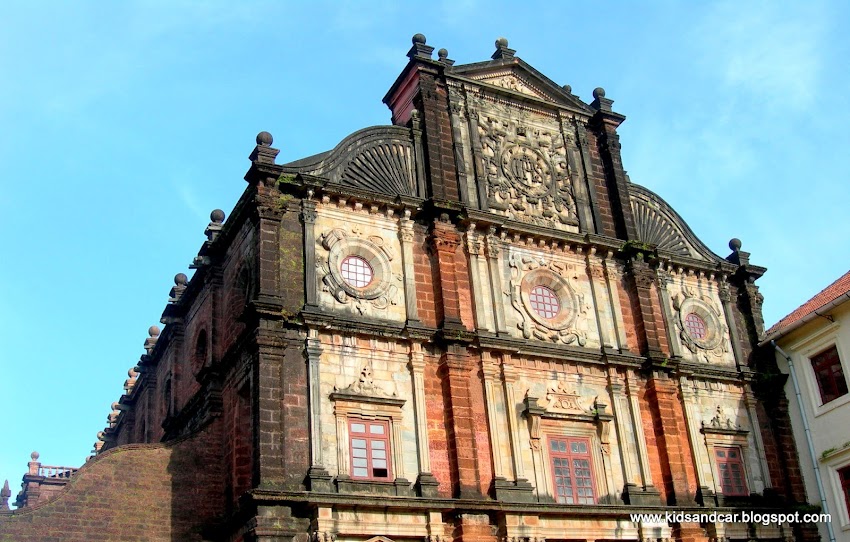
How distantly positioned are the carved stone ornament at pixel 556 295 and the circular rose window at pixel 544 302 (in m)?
0.06

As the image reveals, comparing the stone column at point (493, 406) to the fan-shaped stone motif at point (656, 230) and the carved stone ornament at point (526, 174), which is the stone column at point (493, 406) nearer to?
the carved stone ornament at point (526, 174)

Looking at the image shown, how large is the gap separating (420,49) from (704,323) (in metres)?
11.5

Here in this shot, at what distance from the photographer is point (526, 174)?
26.3 meters

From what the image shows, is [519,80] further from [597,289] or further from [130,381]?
[130,381]

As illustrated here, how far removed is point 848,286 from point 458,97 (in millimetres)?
12231

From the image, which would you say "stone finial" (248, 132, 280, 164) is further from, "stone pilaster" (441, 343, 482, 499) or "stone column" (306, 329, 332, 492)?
"stone pilaster" (441, 343, 482, 499)

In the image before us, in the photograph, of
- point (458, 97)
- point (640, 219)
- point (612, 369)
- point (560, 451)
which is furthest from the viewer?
point (640, 219)

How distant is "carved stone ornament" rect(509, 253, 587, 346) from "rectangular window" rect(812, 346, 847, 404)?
7.42 meters

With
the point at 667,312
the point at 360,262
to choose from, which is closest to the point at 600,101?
the point at 667,312

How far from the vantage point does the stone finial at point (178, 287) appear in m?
28.6

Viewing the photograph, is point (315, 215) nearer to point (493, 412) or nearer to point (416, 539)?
point (493, 412)

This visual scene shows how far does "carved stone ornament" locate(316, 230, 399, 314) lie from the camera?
21625 millimetres

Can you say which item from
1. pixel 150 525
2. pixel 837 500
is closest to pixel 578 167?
pixel 837 500

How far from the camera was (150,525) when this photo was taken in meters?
20.3
